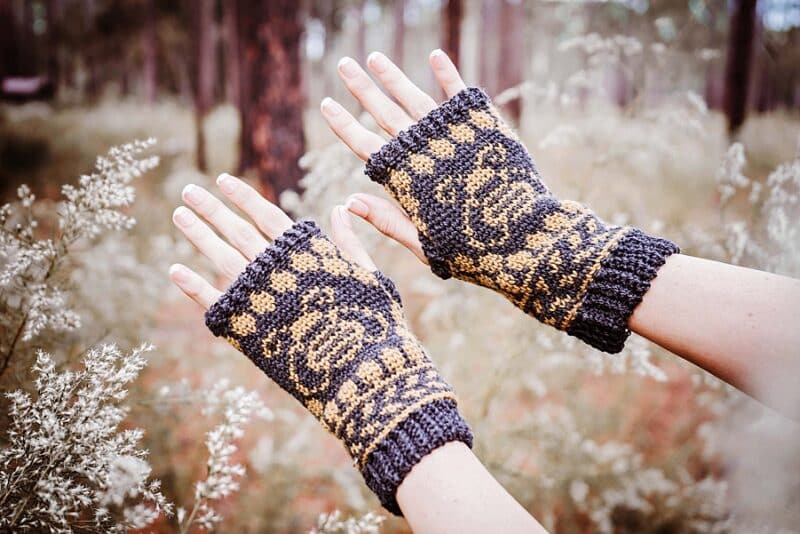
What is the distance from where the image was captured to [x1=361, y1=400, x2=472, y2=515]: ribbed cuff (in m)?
0.89

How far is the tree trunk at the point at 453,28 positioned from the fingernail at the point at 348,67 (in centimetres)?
401

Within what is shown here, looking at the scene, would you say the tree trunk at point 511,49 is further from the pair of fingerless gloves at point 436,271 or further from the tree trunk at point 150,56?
the pair of fingerless gloves at point 436,271

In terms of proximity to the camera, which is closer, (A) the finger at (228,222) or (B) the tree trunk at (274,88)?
(A) the finger at (228,222)

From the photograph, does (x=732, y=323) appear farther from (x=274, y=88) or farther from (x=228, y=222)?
(x=274, y=88)

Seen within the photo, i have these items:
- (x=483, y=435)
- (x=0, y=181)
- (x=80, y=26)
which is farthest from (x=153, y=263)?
(x=80, y=26)

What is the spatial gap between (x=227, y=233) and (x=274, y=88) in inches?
113

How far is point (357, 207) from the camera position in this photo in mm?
1256

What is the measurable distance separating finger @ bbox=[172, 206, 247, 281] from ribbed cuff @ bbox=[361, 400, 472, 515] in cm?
47

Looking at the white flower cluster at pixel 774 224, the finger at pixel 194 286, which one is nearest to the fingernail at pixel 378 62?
the finger at pixel 194 286

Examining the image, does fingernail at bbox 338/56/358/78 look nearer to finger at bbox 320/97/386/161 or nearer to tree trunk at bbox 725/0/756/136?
finger at bbox 320/97/386/161

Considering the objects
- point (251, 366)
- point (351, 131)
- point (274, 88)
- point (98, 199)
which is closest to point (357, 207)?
point (351, 131)

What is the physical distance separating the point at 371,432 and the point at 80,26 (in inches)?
231

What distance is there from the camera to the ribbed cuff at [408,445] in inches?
34.9

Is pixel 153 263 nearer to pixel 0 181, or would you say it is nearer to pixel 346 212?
pixel 0 181
